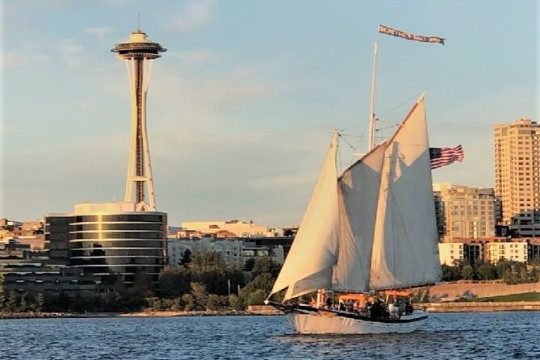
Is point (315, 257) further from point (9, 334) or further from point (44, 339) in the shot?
point (9, 334)

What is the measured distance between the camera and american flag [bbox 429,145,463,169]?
117812 millimetres

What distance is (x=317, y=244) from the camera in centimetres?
10188

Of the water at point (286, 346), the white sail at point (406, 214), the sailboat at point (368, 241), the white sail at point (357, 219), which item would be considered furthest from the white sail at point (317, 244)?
the white sail at point (406, 214)

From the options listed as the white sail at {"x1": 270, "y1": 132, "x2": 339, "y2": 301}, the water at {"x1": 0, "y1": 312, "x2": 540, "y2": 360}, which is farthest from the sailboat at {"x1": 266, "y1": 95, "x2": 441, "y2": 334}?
the water at {"x1": 0, "y1": 312, "x2": 540, "y2": 360}

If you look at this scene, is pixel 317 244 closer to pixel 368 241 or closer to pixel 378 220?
pixel 368 241

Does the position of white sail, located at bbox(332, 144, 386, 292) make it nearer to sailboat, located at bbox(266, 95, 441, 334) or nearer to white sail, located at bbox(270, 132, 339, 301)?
sailboat, located at bbox(266, 95, 441, 334)

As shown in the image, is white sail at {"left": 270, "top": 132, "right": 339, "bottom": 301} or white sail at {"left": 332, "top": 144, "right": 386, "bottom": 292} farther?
white sail at {"left": 332, "top": 144, "right": 386, "bottom": 292}

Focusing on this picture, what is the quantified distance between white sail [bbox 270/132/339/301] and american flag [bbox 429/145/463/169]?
1656cm

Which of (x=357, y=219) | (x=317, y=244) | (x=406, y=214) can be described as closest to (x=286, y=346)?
(x=317, y=244)

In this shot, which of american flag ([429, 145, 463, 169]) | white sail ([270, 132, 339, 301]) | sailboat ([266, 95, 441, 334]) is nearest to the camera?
white sail ([270, 132, 339, 301])

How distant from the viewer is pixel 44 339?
13188 cm

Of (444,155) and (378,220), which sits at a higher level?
(444,155)

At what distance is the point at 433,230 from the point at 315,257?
14541mm

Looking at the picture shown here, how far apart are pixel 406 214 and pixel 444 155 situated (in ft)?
30.1
